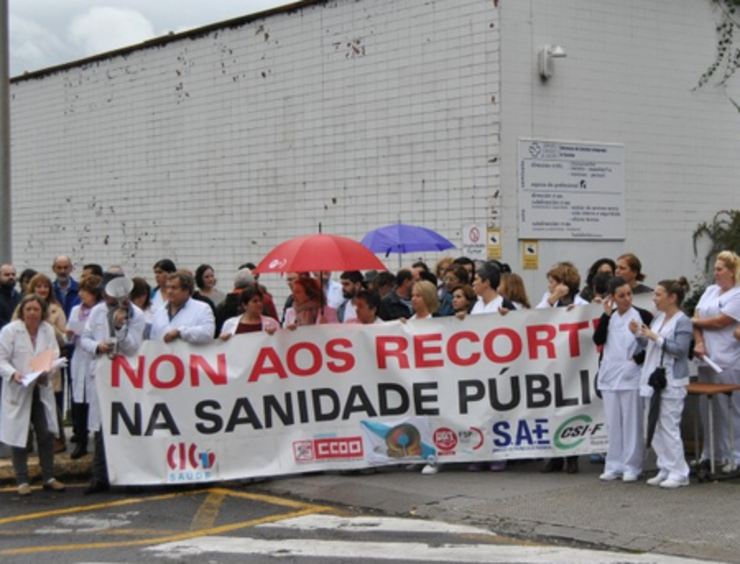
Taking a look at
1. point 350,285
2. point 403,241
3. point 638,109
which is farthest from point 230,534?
point 638,109

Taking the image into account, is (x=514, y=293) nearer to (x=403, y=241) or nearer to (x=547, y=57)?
(x=403, y=241)

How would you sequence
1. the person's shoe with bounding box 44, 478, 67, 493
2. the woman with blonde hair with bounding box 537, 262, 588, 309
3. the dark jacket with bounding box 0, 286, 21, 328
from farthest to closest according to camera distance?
the dark jacket with bounding box 0, 286, 21, 328, the woman with blonde hair with bounding box 537, 262, 588, 309, the person's shoe with bounding box 44, 478, 67, 493

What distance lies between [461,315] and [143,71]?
12178mm

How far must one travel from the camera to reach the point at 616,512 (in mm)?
8734

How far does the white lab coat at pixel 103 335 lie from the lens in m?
10.4

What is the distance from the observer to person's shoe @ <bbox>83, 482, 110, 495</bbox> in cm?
1033

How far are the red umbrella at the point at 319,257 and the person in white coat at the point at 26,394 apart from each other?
2.08 m

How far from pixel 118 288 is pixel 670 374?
4781mm

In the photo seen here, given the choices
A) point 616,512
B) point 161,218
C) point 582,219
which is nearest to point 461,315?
point 616,512

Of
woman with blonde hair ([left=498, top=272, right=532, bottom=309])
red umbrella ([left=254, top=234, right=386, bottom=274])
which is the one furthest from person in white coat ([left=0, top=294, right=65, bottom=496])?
woman with blonde hair ([left=498, top=272, right=532, bottom=309])

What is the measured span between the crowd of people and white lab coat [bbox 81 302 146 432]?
0.04 ft

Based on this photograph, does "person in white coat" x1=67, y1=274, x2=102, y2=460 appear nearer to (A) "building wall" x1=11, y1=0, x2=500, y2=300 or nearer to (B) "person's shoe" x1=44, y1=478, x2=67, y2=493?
(B) "person's shoe" x1=44, y1=478, x2=67, y2=493

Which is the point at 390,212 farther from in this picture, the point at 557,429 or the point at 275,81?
the point at 557,429

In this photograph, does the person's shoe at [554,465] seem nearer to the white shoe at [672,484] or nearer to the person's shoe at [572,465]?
the person's shoe at [572,465]
